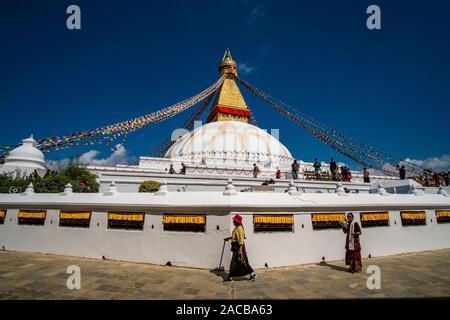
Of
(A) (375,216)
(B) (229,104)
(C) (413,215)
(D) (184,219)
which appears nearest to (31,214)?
(D) (184,219)

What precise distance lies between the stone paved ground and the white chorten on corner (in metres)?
10.6

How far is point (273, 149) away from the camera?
27.6 metres

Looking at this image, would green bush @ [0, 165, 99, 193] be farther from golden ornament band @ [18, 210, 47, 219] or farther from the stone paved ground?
the stone paved ground

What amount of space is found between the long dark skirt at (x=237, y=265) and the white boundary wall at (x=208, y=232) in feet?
1.57

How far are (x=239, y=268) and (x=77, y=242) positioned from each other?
16.9 ft

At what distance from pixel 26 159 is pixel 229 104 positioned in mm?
23579

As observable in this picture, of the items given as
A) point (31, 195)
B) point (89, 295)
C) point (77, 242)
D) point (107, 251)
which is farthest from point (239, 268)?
point (31, 195)

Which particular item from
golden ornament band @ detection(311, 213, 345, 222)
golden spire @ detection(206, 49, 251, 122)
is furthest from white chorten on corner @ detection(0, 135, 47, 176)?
golden spire @ detection(206, 49, 251, 122)

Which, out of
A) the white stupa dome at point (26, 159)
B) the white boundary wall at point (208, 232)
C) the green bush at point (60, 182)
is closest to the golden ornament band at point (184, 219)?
the white boundary wall at point (208, 232)

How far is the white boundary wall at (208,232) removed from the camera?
641 cm

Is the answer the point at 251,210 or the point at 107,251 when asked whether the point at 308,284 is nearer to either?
the point at 251,210

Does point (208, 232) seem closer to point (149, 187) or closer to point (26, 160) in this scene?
point (149, 187)

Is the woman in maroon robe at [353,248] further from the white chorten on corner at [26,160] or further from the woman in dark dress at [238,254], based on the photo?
the white chorten on corner at [26,160]
